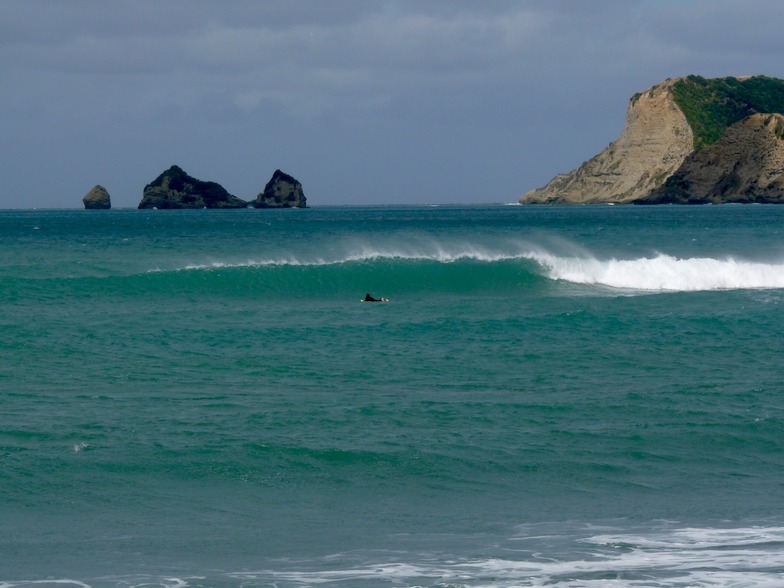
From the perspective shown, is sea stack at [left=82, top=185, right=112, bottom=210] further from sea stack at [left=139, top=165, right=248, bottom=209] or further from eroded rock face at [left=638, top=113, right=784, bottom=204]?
eroded rock face at [left=638, top=113, right=784, bottom=204]

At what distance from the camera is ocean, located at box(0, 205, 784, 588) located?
849 cm

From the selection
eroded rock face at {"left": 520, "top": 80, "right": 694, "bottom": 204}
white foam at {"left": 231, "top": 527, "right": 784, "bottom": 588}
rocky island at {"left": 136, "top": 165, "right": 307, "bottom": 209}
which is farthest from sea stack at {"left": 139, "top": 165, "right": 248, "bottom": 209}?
white foam at {"left": 231, "top": 527, "right": 784, "bottom": 588}

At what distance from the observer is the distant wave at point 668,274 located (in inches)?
1232

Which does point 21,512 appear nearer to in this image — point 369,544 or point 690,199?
point 369,544

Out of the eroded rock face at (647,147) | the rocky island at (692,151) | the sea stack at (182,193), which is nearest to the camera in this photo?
the rocky island at (692,151)

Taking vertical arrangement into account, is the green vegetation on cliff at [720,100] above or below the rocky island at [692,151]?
above

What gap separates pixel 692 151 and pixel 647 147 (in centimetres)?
678

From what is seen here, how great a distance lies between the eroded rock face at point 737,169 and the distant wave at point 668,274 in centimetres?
10603

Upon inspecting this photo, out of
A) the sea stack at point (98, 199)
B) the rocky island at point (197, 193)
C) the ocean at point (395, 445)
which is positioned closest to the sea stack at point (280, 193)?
the rocky island at point (197, 193)

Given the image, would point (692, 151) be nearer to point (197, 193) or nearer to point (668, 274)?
point (197, 193)

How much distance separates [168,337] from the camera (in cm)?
2025

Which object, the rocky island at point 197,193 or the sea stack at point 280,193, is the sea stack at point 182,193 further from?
the sea stack at point 280,193

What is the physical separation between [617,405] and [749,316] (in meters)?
9.32

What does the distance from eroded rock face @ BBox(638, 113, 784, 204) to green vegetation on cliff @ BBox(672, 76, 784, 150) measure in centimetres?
612
